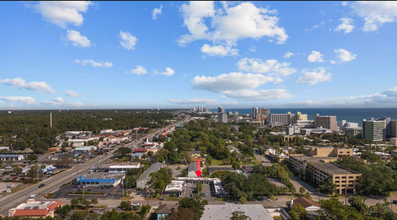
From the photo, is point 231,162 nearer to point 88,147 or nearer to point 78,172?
point 78,172

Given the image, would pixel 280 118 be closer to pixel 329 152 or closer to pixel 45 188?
pixel 329 152

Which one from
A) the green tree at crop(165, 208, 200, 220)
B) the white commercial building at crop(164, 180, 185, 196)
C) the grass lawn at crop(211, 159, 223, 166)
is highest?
the green tree at crop(165, 208, 200, 220)

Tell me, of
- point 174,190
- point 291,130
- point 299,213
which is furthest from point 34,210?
point 291,130

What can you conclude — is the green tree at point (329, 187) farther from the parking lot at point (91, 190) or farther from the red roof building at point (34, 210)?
the red roof building at point (34, 210)

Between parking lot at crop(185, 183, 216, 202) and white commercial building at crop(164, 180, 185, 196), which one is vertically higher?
white commercial building at crop(164, 180, 185, 196)

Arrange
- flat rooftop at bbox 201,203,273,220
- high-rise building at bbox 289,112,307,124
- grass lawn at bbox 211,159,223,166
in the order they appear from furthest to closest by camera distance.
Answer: high-rise building at bbox 289,112,307,124, grass lawn at bbox 211,159,223,166, flat rooftop at bbox 201,203,273,220

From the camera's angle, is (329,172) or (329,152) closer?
(329,172)

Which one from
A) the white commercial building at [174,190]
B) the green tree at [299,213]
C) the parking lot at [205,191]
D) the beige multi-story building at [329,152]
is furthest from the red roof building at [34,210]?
the beige multi-story building at [329,152]

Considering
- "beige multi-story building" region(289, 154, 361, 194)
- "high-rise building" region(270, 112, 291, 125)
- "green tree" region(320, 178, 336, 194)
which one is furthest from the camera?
"high-rise building" region(270, 112, 291, 125)

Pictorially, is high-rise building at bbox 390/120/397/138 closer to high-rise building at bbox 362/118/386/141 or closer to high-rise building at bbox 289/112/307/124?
high-rise building at bbox 362/118/386/141

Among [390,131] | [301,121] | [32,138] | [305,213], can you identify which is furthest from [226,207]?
[301,121]

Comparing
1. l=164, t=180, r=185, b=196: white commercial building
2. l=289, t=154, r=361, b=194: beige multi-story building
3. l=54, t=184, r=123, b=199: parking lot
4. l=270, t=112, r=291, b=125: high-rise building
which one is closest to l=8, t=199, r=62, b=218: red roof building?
l=54, t=184, r=123, b=199: parking lot
